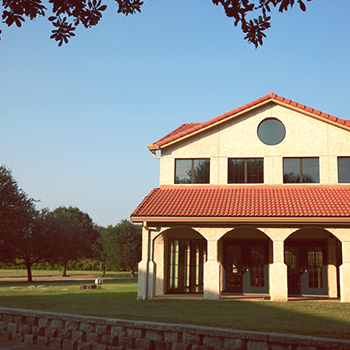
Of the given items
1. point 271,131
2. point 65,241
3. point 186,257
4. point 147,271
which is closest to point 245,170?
point 271,131

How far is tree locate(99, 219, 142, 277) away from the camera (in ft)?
167

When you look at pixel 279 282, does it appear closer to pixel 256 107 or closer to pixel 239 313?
pixel 239 313

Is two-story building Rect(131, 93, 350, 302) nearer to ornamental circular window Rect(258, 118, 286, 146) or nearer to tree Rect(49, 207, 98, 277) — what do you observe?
ornamental circular window Rect(258, 118, 286, 146)

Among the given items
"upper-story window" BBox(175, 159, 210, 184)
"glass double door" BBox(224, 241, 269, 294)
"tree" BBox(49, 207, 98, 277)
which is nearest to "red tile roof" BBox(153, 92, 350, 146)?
"upper-story window" BBox(175, 159, 210, 184)

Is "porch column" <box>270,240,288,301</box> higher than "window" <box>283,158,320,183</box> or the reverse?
the reverse

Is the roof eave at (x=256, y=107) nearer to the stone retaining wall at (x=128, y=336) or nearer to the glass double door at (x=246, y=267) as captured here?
the glass double door at (x=246, y=267)

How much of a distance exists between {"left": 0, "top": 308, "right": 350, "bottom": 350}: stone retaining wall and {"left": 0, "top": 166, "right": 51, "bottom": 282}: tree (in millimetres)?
23488

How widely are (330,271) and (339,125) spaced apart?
6.56 metres

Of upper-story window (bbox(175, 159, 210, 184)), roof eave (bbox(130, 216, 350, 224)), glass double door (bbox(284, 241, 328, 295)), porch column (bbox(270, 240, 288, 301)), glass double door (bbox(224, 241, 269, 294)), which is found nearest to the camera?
roof eave (bbox(130, 216, 350, 224))

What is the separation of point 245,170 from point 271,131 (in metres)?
2.19

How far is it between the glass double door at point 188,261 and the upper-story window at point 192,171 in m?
2.82

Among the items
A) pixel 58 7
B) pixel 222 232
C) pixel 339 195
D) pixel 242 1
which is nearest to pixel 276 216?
pixel 222 232

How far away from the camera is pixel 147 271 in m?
17.9

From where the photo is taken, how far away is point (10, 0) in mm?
7340
